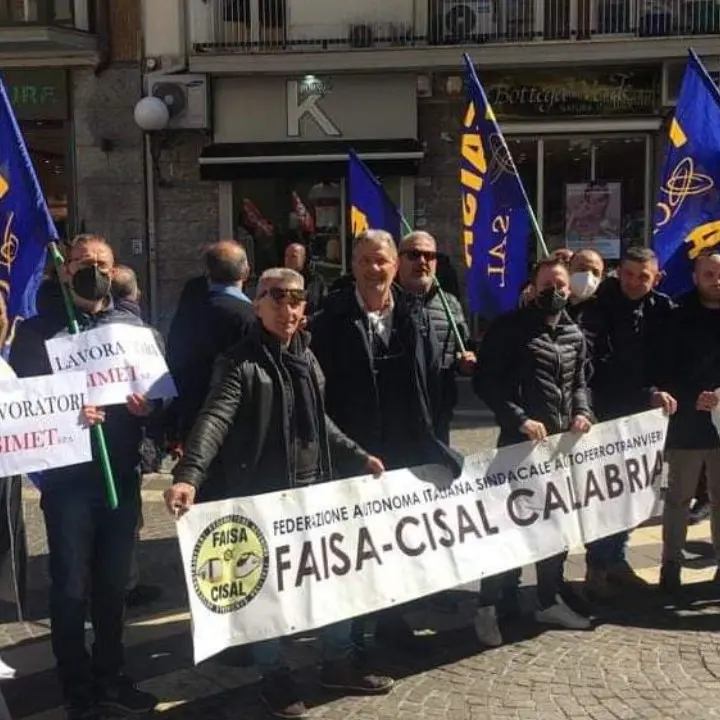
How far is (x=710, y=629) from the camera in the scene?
15.9 feet

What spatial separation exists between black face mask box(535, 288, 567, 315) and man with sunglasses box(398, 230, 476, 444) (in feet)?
1.41

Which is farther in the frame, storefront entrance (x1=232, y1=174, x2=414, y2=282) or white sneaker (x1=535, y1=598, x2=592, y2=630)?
storefront entrance (x1=232, y1=174, x2=414, y2=282)

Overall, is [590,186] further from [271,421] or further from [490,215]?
[271,421]

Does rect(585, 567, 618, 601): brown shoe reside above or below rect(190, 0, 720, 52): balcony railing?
below

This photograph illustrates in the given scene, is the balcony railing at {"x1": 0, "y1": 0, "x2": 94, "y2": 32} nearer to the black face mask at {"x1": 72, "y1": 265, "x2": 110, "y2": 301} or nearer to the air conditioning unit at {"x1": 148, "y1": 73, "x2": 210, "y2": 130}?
the air conditioning unit at {"x1": 148, "y1": 73, "x2": 210, "y2": 130}

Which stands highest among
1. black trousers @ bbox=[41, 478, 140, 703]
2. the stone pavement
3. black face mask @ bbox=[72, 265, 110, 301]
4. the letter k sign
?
the letter k sign

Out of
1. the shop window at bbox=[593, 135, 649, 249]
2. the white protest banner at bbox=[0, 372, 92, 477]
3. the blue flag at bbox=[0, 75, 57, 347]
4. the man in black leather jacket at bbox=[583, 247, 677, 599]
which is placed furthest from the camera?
the shop window at bbox=[593, 135, 649, 249]

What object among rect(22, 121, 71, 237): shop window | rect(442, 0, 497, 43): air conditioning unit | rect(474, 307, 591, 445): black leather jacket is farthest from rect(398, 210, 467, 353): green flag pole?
rect(22, 121, 71, 237): shop window

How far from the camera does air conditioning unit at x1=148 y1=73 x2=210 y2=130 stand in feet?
48.2

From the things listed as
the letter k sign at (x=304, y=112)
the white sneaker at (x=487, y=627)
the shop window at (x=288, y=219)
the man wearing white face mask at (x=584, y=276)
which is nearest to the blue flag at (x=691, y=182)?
the man wearing white face mask at (x=584, y=276)

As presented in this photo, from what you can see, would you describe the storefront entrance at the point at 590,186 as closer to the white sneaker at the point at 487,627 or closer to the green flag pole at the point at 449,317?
the green flag pole at the point at 449,317

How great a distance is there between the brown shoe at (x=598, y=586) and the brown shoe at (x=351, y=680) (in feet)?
4.99

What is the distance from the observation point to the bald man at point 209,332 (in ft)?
15.8

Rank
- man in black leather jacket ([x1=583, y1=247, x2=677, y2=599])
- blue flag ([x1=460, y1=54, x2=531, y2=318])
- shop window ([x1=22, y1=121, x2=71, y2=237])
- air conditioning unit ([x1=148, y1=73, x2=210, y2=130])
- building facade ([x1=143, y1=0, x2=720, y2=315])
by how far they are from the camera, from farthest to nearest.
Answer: shop window ([x1=22, y1=121, x2=71, y2=237])
air conditioning unit ([x1=148, y1=73, x2=210, y2=130])
building facade ([x1=143, y1=0, x2=720, y2=315])
blue flag ([x1=460, y1=54, x2=531, y2=318])
man in black leather jacket ([x1=583, y1=247, x2=677, y2=599])
